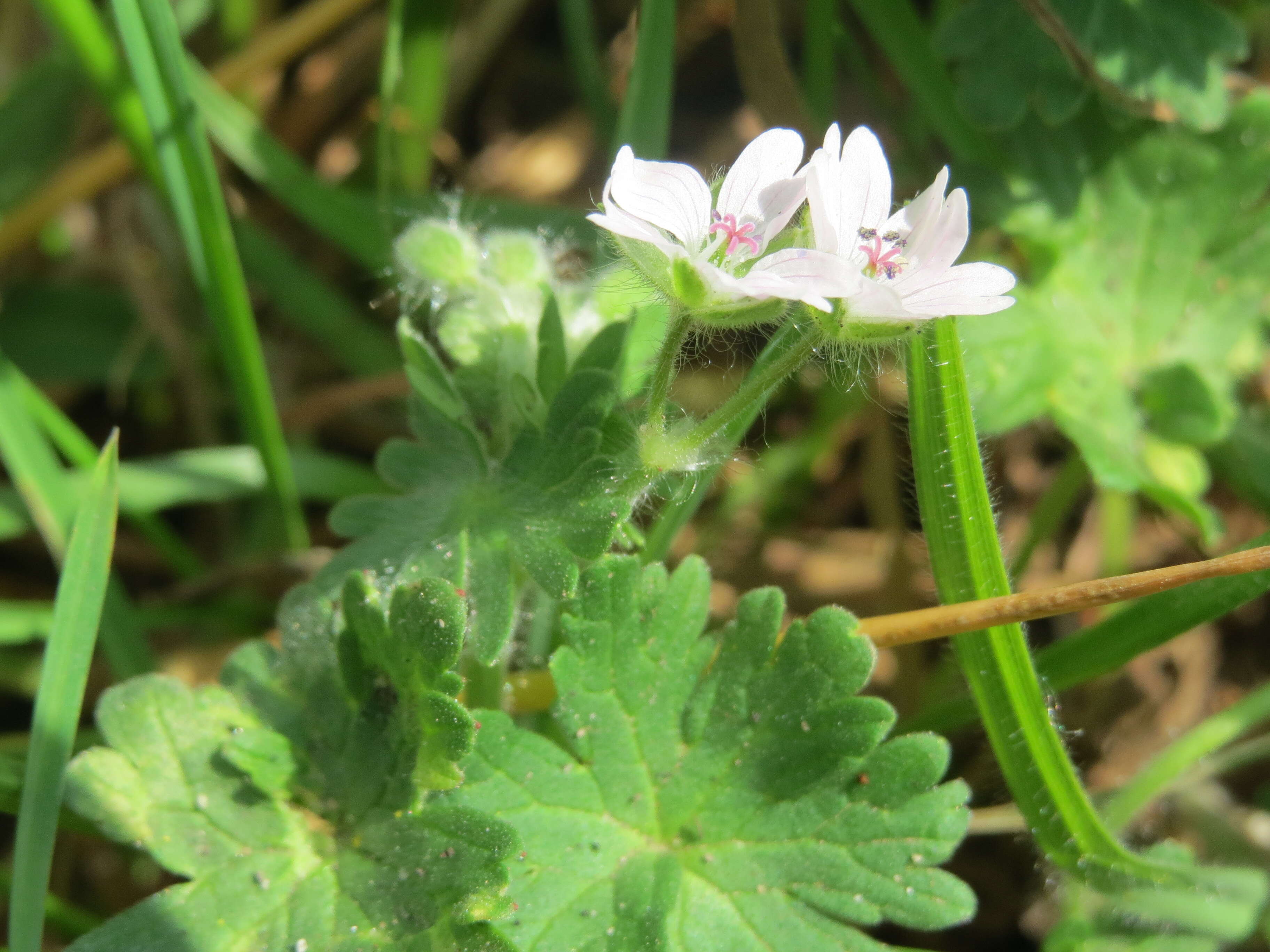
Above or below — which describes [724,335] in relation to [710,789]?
above

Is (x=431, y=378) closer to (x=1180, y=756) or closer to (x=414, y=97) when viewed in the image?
(x=414, y=97)

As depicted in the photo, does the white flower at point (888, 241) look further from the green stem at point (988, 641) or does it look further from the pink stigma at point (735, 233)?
the green stem at point (988, 641)

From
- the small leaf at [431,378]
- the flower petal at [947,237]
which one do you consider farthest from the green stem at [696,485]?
the small leaf at [431,378]

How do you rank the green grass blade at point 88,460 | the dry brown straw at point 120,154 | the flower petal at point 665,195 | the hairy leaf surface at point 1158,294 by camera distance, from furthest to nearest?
the dry brown straw at point 120,154, the hairy leaf surface at point 1158,294, the green grass blade at point 88,460, the flower petal at point 665,195

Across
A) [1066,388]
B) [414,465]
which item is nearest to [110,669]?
[414,465]

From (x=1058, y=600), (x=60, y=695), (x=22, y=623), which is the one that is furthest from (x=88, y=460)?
(x=1058, y=600)

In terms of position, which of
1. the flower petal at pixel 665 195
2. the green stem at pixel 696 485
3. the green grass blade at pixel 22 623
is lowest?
the green stem at pixel 696 485

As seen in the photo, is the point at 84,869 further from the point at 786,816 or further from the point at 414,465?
the point at 786,816
